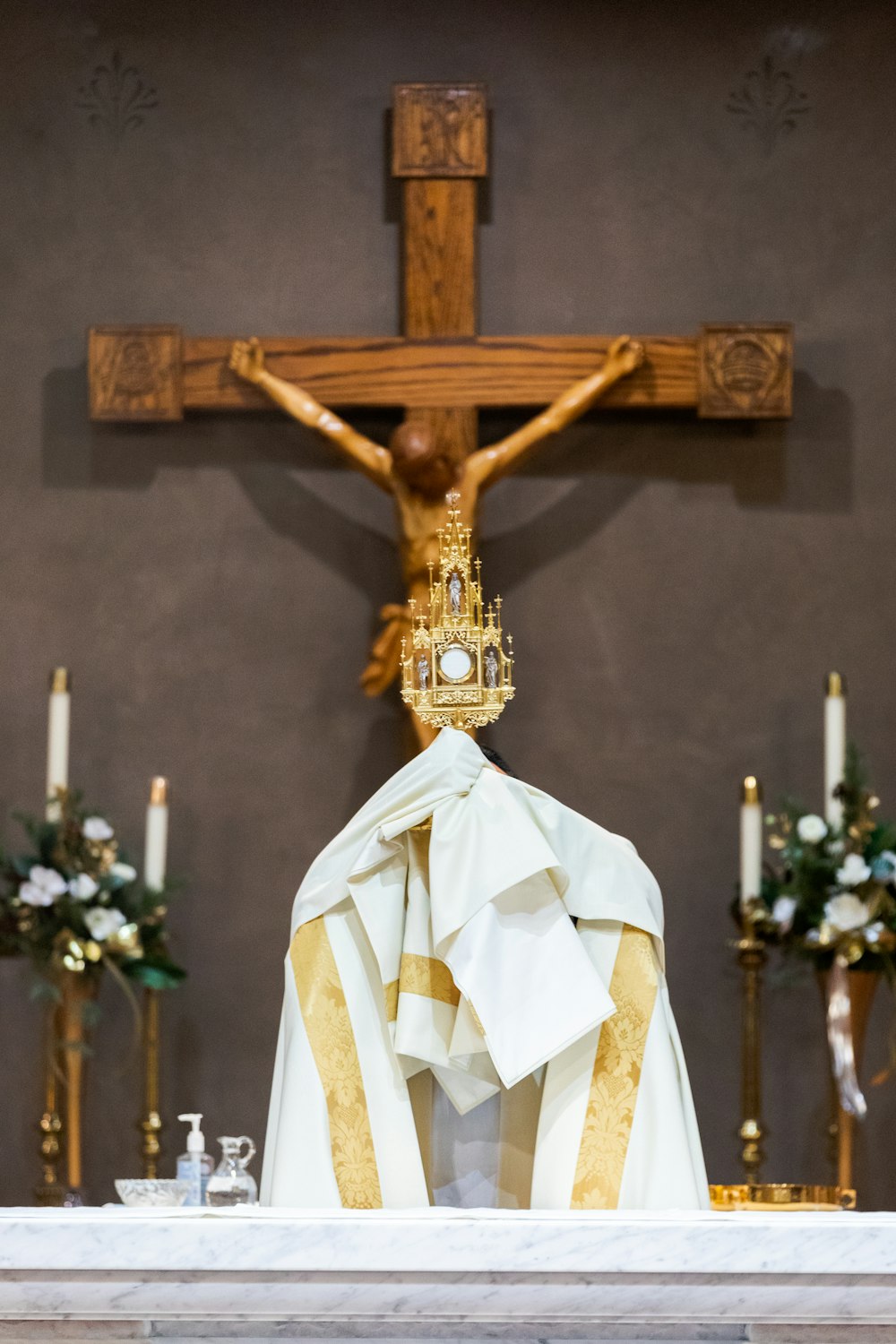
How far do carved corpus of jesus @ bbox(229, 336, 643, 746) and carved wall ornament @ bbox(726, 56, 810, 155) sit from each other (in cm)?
78

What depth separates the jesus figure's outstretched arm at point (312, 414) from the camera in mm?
4449

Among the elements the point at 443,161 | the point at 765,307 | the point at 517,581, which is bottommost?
the point at 517,581

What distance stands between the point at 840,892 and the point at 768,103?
217 centimetres

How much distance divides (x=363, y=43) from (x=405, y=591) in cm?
148

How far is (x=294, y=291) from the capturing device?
485cm

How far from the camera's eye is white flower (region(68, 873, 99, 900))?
3.97 meters

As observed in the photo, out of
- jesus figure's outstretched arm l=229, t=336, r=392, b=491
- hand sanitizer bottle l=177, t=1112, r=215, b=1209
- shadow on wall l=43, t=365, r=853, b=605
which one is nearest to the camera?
hand sanitizer bottle l=177, t=1112, r=215, b=1209

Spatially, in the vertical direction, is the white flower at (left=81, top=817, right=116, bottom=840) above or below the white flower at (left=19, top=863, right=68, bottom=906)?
above

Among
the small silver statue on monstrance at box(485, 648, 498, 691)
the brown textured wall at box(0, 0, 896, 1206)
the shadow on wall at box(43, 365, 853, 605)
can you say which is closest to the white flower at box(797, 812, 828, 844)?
the brown textured wall at box(0, 0, 896, 1206)

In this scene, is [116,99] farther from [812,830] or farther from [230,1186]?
[230,1186]

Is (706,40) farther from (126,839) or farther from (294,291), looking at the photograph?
(126,839)

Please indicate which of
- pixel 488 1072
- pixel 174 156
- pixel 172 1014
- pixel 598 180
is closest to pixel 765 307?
pixel 598 180

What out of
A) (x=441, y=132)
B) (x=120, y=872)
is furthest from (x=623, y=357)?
(x=120, y=872)

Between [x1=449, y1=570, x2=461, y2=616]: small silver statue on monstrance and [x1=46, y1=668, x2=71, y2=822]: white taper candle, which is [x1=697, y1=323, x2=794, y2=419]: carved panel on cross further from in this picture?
[x1=449, y1=570, x2=461, y2=616]: small silver statue on monstrance
